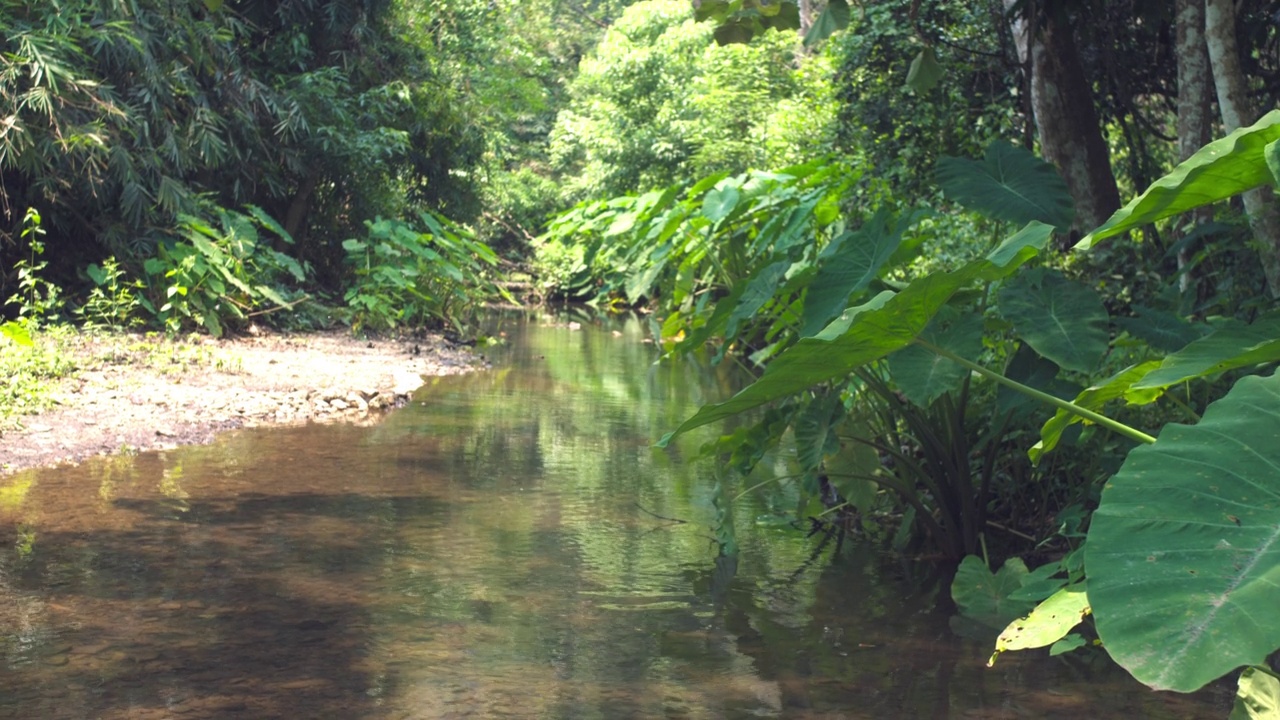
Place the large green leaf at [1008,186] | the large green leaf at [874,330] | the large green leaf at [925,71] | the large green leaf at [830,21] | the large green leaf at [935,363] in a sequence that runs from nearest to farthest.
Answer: the large green leaf at [874,330]
the large green leaf at [935,363]
the large green leaf at [1008,186]
the large green leaf at [830,21]
the large green leaf at [925,71]

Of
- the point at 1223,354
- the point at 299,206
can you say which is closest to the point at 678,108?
the point at 299,206

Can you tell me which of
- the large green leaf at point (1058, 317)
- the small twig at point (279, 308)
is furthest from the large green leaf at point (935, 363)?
the small twig at point (279, 308)

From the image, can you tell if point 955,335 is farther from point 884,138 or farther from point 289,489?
point 884,138

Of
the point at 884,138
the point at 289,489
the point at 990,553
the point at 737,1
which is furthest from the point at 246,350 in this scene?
the point at 990,553

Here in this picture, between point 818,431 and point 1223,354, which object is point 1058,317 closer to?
point 818,431

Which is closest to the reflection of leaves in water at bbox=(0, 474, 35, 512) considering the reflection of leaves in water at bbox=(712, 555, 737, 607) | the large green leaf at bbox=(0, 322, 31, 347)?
the large green leaf at bbox=(0, 322, 31, 347)

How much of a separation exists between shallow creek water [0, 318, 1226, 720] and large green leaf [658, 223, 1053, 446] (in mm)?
919

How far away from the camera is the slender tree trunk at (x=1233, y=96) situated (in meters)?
4.27

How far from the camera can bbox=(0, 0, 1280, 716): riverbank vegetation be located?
2.27m

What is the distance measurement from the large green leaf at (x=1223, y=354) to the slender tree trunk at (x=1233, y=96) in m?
1.77

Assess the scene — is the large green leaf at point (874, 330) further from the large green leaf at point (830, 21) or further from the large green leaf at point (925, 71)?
the large green leaf at point (925, 71)

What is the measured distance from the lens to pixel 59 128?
922cm

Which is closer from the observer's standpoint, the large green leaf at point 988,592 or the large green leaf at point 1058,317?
the large green leaf at point 1058,317

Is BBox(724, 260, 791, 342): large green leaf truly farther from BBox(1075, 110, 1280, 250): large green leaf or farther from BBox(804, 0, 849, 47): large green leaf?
BBox(1075, 110, 1280, 250): large green leaf
